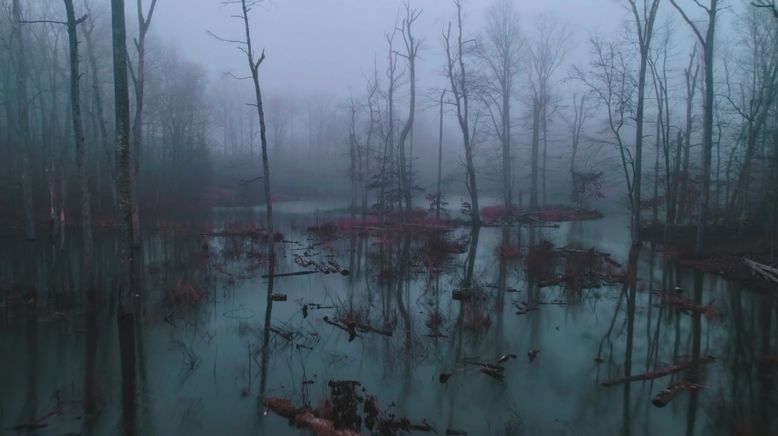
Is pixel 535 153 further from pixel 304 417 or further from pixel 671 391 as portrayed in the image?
pixel 304 417

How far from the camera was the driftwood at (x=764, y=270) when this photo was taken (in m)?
11.3

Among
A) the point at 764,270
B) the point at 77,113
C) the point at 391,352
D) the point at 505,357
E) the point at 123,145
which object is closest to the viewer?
the point at 505,357

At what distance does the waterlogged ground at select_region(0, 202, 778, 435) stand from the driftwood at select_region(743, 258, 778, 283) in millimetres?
832

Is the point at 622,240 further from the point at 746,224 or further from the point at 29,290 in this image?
the point at 29,290

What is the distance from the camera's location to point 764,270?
1179 centimetres

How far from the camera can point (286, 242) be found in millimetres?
18266

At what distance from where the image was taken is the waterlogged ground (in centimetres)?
503

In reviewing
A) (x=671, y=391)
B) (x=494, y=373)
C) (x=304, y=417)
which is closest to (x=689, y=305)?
(x=671, y=391)

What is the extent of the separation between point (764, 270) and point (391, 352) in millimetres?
10884

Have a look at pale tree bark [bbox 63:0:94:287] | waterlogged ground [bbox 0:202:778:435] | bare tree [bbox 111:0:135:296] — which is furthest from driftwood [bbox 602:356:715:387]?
pale tree bark [bbox 63:0:94:287]

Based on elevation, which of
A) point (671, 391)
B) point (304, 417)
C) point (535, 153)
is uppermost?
point (535, 153)

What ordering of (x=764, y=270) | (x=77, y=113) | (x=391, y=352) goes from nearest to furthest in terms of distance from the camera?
(x=391, y=352) → (x=77, y=113) → (x=764, y=270)

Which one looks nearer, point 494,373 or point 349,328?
point 494,373

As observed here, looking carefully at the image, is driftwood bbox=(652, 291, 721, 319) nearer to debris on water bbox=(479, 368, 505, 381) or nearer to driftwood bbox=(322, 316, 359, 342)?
debris on water bbox=(479, 368, 505, 381)
